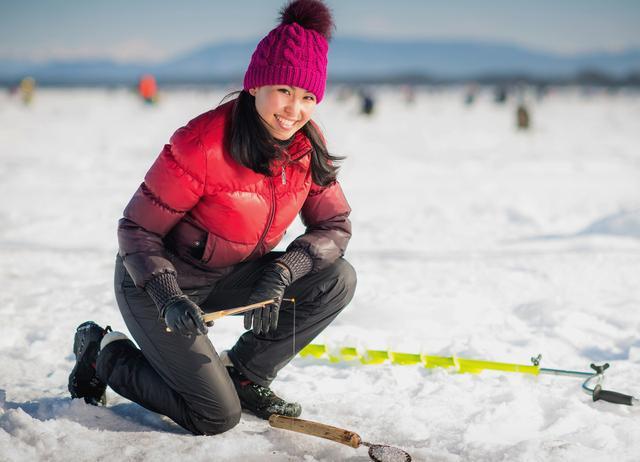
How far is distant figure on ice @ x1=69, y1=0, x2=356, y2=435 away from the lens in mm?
2131

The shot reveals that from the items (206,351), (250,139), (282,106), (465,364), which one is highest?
(282,106)

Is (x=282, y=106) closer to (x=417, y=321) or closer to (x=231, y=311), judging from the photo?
(x=231, y=311)

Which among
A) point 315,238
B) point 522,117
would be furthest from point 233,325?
point 522,117

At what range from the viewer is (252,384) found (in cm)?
246

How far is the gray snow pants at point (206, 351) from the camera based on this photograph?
216 cm

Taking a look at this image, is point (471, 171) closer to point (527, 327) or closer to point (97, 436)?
point (527, 327)

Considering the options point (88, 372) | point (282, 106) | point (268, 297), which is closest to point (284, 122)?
point (282, 106)

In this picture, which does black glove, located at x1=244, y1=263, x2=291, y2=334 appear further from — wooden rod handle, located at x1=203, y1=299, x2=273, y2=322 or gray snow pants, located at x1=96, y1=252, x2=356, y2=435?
gray snow pants, located at x1=96, y1=252, x2=356, y2=435

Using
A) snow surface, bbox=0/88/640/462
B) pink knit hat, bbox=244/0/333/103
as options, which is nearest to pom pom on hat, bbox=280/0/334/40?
pink knit hat, bbox=244/0/333/103

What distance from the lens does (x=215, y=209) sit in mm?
2225

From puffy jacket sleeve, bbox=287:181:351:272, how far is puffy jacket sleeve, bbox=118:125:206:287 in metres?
0.47

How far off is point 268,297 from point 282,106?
0.67m

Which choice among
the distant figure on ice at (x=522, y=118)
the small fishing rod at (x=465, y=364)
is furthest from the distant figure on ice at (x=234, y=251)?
the distant figure on ice at (x=522, y=118)

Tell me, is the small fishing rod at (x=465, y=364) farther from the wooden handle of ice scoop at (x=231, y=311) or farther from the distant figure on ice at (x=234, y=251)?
the wooden handle of ice scoop at (x=231, y=311)
